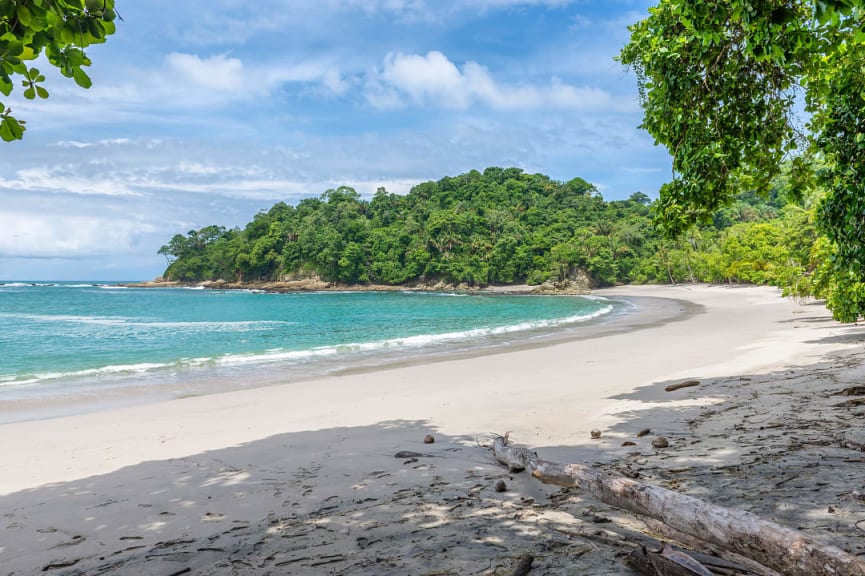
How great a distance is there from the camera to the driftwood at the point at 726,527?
2377mm

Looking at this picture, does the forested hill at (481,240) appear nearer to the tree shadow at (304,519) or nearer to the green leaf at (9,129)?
the tree shadow at (304,519)

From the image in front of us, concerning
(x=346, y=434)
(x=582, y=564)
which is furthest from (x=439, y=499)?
(x=346, y=434)

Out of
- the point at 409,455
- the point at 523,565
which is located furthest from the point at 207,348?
the point at 523,565

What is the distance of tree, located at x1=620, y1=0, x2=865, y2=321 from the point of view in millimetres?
5652

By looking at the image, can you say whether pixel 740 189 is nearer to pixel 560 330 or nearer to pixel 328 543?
pixel 328 543

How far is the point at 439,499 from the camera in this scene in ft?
14.2

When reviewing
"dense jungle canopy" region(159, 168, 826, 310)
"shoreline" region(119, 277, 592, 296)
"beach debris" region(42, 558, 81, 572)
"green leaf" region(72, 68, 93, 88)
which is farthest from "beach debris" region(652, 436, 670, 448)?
"shoreline" region(119, 277, 592, 296)

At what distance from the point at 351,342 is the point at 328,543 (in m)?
20.9

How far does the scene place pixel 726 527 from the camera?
2.82 m

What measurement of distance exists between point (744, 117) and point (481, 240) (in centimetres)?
9797

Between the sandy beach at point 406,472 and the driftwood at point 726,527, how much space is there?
0.51 ft

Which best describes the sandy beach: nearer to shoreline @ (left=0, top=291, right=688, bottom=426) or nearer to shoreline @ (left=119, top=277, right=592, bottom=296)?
shoreline @ (left=0, top=291, right=688, bottom=426)

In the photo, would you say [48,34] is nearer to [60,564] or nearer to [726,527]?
[60,564]

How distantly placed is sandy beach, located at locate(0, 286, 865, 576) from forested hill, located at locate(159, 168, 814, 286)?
6571cm
